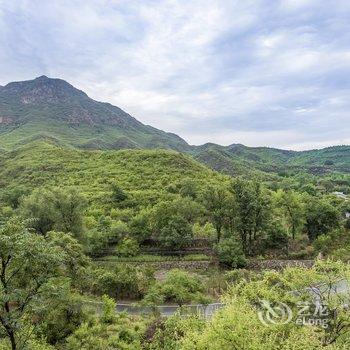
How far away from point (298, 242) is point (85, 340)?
42.7 meters

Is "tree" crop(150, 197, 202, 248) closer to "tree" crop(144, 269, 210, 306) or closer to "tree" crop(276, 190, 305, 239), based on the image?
"tree" crop(276, 190, 305, 239)

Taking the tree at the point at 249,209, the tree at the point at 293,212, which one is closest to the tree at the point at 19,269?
the tree at the point at 249,209

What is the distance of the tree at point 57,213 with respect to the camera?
54.1 meters

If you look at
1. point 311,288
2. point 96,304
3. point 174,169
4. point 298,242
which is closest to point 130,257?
point 96,304

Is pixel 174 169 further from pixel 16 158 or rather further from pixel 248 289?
pixel 248 289

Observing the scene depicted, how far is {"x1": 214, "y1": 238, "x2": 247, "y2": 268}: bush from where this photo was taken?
5088 centimetres

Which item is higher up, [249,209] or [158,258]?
[249,209]

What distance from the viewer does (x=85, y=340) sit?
84.1ft

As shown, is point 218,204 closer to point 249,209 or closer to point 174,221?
point 249,209
